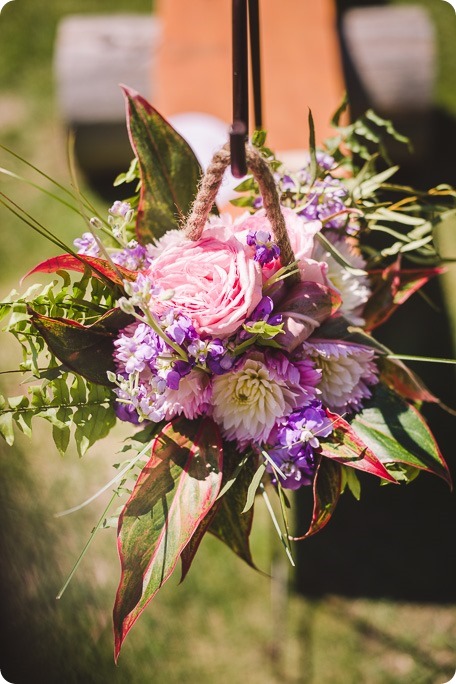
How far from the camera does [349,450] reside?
0.76 m

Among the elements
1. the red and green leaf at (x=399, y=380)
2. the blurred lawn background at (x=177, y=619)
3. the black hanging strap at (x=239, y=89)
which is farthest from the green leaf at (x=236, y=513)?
the blurred lawn background at (x=177, y=619)

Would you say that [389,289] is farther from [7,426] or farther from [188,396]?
[7,426]

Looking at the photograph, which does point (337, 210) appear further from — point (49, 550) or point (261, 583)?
point (49, 550)

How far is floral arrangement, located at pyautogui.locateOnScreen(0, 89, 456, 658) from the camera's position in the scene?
0.73 m

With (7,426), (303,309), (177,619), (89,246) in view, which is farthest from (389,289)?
(177,619)

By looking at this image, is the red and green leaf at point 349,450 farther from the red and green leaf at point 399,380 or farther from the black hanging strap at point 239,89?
the black hanging strap at point 239,89

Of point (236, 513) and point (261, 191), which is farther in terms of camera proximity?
point (236, 513)

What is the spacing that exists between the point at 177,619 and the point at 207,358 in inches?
48.4

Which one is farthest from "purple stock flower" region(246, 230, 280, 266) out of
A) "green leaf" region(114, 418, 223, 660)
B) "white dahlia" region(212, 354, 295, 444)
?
"green leaf" region(114, 418, 223, 660)

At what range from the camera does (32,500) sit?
1.90 metres

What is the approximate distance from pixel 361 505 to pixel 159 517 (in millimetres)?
1210

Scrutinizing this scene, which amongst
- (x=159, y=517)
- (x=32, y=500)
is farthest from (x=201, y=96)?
(x=159, y=517)

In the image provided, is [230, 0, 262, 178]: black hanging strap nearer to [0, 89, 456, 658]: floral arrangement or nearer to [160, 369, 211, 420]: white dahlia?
[0, 89, 456, 658]: floral arrangement

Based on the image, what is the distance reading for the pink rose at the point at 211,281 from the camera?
713 mm
